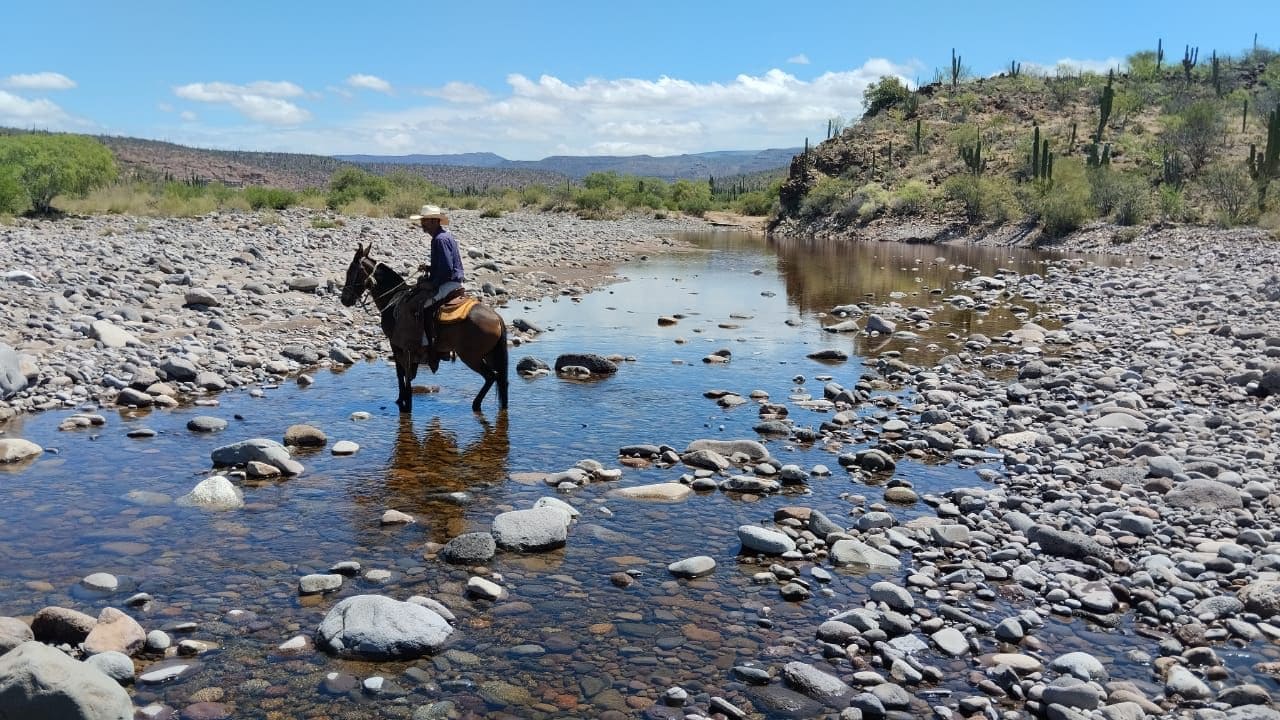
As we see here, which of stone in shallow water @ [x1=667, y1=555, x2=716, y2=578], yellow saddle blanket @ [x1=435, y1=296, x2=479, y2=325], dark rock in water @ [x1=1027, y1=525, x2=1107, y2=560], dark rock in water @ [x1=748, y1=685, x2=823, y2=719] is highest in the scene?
yellow saddle blanket @ [x1=435, y1=296, x2=479, y2=325]

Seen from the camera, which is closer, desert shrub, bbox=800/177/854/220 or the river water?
the river water

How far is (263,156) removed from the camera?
145m

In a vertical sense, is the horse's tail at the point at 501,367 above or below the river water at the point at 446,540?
above

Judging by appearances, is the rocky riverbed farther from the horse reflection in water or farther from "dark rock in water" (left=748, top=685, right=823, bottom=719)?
"dark rock in water" (left=748, top=685, right=823, bottom=719)

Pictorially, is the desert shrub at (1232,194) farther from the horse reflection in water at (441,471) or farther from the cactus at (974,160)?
the horse reflection in water at (441,471)

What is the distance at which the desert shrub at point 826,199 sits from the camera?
202ft

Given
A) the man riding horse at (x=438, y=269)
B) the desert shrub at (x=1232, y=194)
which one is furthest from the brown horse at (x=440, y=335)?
the desert shrub at (x=1232, y=194)

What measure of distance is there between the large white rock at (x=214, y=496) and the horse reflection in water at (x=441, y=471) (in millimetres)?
1237

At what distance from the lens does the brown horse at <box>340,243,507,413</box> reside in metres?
11.0

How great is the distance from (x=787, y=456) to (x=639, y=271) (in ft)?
74.2

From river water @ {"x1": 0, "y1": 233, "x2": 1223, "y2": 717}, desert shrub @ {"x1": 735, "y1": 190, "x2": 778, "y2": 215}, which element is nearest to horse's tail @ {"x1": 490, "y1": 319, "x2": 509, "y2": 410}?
river water @ {"x1": 0, "y1": 233, "x2": 1223, "y2": 717}

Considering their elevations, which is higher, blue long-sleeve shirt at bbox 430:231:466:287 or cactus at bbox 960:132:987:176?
cactus at bbox 960:132:987:176

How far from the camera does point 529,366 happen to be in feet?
45.4

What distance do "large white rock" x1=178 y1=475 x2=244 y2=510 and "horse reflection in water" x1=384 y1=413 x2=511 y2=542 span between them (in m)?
1.24
